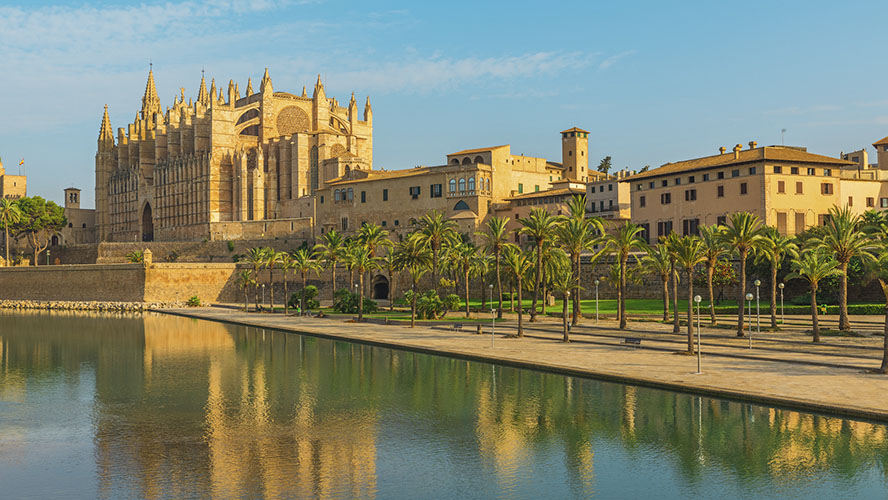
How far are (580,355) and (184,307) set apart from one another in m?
58.5

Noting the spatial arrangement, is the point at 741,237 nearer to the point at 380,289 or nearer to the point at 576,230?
the point at 576,230

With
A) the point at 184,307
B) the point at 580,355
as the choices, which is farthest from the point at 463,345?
the point at 184,307

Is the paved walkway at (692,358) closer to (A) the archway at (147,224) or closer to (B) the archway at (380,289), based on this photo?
(B) the archway at (380,289)

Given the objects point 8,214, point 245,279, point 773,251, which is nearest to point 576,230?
point 773,251

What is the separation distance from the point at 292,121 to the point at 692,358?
93.5m

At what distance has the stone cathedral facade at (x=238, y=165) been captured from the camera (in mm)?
104812

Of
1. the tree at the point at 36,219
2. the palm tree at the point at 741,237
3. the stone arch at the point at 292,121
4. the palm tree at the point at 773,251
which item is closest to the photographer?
the palm tree at the point at 741,237

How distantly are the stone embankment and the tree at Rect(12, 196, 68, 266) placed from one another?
27.7 metres

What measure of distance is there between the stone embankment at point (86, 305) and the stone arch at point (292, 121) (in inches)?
1559

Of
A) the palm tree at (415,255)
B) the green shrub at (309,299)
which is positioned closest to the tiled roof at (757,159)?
the palm tree at (415,255)

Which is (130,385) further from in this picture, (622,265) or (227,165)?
(227,165)

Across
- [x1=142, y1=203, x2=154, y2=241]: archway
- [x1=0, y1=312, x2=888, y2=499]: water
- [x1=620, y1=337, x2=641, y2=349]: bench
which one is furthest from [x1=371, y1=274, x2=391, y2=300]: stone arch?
[x1=142, y1=203, x2=154, y2=241]: archway

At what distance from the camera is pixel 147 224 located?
127500 millimetres

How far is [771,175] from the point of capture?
63188 millimetres
